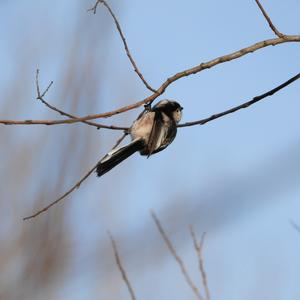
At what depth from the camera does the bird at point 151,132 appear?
380 centimetres

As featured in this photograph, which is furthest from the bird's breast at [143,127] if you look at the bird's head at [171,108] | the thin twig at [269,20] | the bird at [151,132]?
the thin twig at [269,20]

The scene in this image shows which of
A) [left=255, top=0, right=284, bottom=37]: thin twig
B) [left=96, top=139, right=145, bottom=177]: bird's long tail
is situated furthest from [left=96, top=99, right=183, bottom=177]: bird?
[left=255, top=0, right=284, bottom=37]: thin twig

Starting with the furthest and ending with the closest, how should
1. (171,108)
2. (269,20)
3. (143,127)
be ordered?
(171,108) < (143,127) < (269,20)

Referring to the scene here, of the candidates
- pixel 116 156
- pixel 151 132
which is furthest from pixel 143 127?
pixel 116 156

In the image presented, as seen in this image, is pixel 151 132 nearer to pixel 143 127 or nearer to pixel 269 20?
pixel 143 127

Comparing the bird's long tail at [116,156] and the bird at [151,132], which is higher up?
the bird at [151,132]

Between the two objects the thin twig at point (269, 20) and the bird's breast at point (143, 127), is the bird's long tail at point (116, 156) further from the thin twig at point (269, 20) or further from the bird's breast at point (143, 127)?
the thin twig at point (269, 20)

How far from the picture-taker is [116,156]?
12.2 ft

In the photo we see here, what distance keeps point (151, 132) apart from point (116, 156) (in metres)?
0.35

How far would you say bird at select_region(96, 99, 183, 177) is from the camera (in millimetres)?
3802

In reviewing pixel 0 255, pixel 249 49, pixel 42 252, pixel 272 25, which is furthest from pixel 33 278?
pixel 272 25

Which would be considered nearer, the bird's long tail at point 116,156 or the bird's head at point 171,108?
the bird's long tail at point 116,156

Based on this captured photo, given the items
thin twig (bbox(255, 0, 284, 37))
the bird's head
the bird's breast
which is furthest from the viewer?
the bird's head

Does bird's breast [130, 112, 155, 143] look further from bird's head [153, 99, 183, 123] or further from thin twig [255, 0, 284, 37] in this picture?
thin twig [255, 0, 284, 37]
